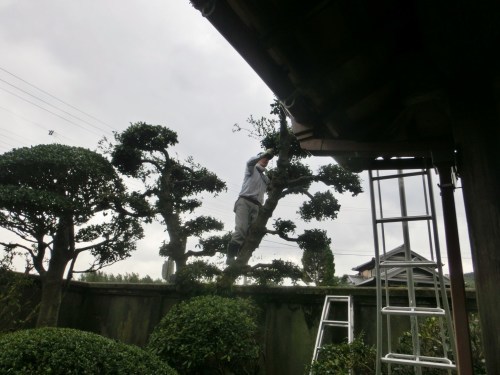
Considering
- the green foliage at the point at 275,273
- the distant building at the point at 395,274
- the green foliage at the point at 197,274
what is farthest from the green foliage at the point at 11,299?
the distant building at the point at 395,274

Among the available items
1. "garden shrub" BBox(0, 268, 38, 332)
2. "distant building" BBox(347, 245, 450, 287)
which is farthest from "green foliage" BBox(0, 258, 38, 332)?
"distant building" BBox(347, 245, 450, 287)

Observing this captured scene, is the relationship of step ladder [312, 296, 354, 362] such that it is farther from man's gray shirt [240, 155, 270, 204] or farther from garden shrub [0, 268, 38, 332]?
garden shrub [0, 268, 38, 332]

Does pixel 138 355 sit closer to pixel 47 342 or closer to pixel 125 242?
pixel 47 342

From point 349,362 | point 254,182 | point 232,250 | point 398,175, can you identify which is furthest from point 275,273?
point 398,175

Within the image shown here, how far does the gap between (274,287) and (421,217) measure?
2.98 meters

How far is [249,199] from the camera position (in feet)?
18.5

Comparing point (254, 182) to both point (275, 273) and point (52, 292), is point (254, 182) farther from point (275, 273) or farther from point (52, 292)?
point (52, 292)

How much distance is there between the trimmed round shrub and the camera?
243 cm

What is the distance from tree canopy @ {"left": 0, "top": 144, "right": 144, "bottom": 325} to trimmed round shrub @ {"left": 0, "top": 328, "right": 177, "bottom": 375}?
→ 2950 mm

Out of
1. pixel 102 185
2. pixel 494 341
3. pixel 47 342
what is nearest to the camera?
pixel 494 341

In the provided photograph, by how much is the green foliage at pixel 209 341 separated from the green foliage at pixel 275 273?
911mm

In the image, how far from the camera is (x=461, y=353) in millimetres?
1578

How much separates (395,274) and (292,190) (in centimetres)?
337

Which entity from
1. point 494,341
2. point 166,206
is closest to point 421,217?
point 494,341
